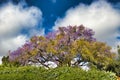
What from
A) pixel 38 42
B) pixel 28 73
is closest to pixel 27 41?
pixel 38 42

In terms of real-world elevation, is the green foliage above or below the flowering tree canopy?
below

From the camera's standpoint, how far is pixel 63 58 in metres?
47.5

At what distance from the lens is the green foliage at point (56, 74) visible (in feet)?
A: 66.3

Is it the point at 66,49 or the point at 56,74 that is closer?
the point at 56,74

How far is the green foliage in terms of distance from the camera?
20.2 meters

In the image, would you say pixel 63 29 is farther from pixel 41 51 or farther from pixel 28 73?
pixel 28 73

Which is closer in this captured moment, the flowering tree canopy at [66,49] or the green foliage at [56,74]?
the green foliage at [56,74]

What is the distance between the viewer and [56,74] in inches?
829

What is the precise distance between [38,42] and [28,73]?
26.4 meters

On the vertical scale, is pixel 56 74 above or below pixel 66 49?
below

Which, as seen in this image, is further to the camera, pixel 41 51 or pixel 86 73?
pixel 41 51

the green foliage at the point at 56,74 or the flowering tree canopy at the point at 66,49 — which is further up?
the flowering tree canopy at the point at 66,49

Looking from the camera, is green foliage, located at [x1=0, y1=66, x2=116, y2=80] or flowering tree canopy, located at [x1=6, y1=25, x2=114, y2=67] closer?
green foliage, located at [x1=0, y1=66, x2=116, y2=80]

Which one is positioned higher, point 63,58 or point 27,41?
point 27,41
